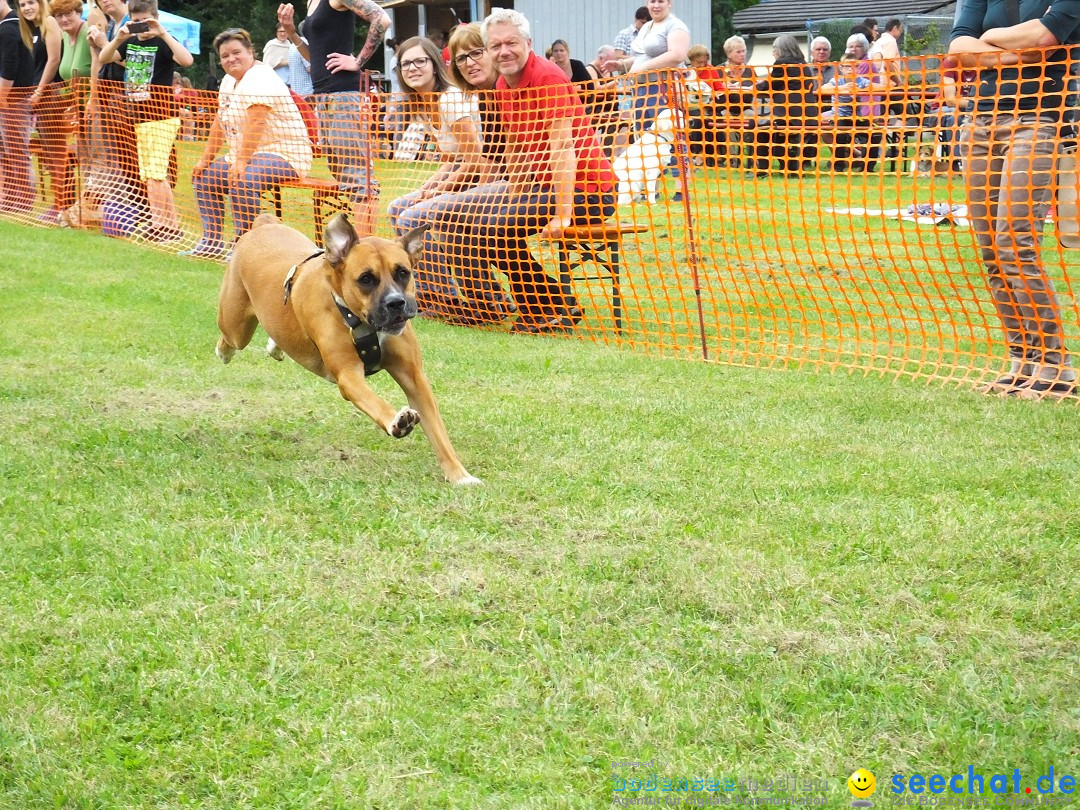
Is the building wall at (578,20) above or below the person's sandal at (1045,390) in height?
above

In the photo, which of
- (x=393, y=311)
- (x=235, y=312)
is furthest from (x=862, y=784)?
(x=235, y=312)

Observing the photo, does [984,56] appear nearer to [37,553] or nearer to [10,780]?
[37,553]

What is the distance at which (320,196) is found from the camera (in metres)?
9.60

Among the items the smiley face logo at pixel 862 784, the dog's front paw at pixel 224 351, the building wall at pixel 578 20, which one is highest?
the building wall at pixel 578 20

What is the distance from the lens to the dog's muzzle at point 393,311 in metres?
4.39

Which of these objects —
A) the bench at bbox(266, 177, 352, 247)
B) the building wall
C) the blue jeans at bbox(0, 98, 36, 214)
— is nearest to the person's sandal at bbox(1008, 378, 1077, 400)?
the bench at bbox(266, 177, 352, 247)

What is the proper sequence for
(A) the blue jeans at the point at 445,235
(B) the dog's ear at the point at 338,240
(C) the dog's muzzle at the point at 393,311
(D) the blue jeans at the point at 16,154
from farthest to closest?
(D) the blue jeans at the point at 16,154
(A) the blue jeans at the point at 445,235
(B) the dog's ear at the point at 338,240
(C) the dog's muzzle at the point at 393,311

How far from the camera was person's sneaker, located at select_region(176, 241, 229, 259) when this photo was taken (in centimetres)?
1095

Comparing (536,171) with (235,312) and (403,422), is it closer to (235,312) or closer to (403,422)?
(235,312)

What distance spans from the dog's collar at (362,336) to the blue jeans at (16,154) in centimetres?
1034

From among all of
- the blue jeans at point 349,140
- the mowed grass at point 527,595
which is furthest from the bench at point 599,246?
the blue jeans at point 349,140

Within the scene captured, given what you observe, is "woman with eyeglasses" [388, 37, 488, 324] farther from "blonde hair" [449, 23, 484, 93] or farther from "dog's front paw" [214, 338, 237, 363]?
"dog's front paw" [214, 338, 237, 363]

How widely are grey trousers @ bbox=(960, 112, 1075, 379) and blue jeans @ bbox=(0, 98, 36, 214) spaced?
11.1 meters

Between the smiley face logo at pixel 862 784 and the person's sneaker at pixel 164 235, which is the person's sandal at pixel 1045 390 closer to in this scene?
the smiley face logo at pixel 862 784
